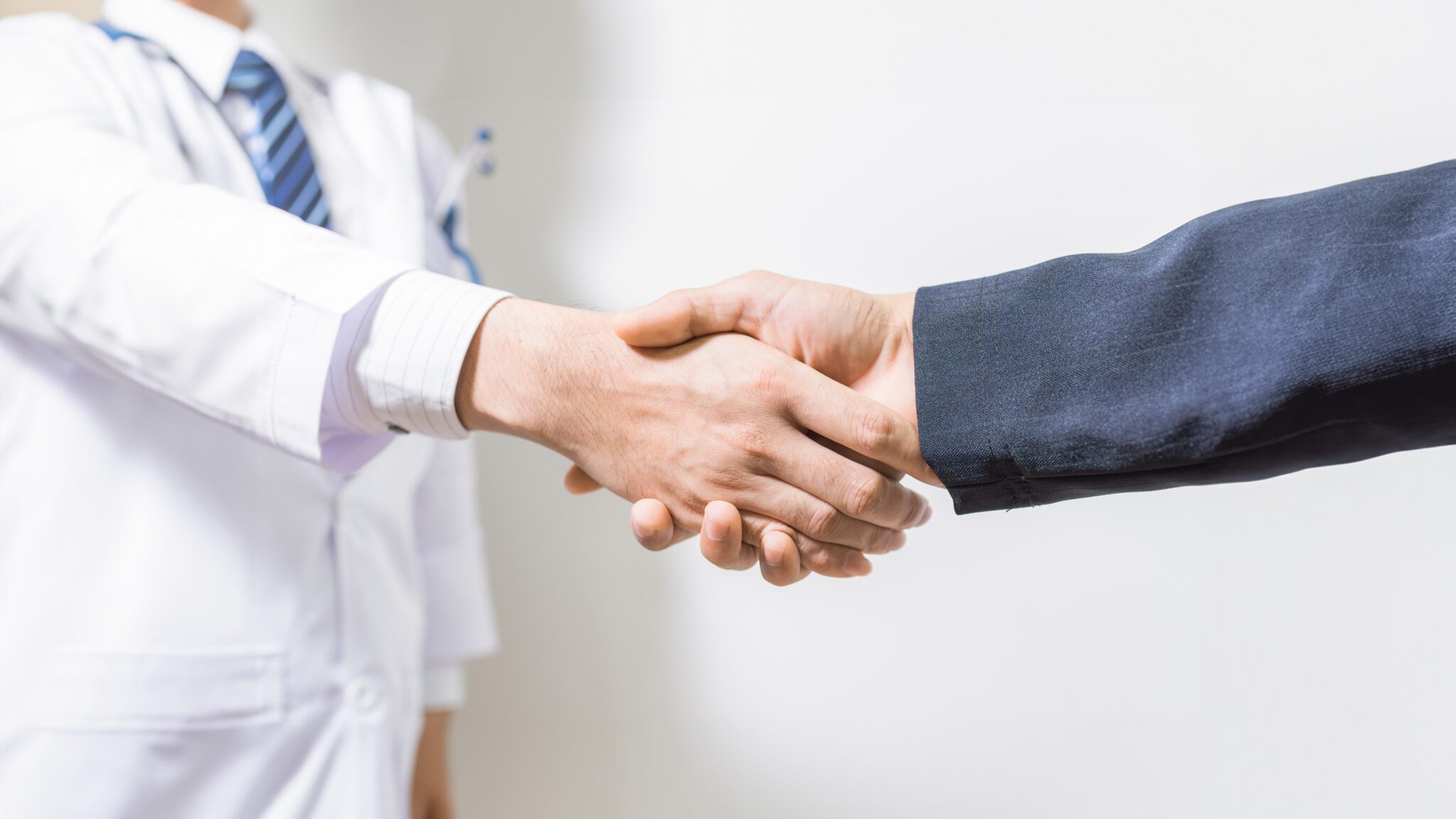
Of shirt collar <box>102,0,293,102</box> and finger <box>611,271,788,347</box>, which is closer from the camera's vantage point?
finger <box>611,271,788,347</box>

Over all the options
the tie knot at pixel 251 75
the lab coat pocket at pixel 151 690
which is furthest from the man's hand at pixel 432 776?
the tie knot at pixel 251 75

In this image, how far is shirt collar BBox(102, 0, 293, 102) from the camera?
86 cm

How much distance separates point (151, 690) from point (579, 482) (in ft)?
1.18

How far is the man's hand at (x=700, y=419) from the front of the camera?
27.4 inches

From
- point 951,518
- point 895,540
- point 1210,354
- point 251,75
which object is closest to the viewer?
point 1210,354

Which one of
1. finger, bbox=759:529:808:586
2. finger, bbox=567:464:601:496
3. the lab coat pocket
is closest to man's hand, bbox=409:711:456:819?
the lab coat pocket

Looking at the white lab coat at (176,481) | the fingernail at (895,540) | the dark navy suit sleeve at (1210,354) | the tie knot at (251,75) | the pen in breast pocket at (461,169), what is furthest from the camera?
the pen in breast pocket at (461,169)

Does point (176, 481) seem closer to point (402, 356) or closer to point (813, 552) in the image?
point (402, 356)

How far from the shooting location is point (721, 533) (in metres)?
0.71

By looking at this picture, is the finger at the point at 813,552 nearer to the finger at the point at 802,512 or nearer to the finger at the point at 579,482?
the finger at the point at 802,512

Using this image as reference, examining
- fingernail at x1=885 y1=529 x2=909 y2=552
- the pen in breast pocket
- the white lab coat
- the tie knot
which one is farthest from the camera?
the pen in breast pocket

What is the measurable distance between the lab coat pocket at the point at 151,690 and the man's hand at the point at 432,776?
1.10 ft

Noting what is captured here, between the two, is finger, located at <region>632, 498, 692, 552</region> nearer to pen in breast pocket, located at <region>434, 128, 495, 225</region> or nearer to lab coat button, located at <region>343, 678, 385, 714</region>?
lab coat button, located at <region>343, 678, 385, 714</region>

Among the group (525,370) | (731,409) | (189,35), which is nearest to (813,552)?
(731,409)
